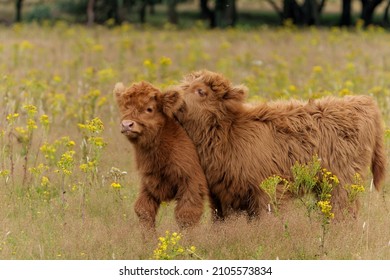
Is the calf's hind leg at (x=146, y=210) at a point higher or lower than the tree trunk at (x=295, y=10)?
higher

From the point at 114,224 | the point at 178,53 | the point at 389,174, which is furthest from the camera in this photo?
the point at 178,53

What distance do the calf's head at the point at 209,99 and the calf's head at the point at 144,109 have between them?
306mm

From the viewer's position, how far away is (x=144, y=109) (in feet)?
25.8

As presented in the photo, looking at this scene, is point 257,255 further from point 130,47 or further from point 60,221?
point 130,47

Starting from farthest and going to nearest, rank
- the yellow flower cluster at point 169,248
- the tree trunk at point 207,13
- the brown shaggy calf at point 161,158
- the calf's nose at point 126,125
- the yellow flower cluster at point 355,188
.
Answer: the tree trunk at point 207,13
the brown shaggy calf at point 161,158
the calf's nose at point 126,125
the yellow flower cluster at point 355,188
the yellow flower cluster at point 169,248

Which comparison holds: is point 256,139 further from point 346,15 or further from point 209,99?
point 346,15

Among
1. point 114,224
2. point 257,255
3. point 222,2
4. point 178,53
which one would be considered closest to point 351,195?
point 257,255

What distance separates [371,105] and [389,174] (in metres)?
2.23

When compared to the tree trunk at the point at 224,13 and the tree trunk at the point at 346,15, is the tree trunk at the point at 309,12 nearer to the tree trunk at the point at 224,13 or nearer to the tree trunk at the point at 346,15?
the tree trunk at the point at 346,15

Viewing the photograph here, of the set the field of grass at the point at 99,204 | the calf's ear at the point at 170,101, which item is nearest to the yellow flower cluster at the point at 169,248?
the field of grass at the point at 99,204

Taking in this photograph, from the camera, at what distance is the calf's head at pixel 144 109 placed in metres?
7.76

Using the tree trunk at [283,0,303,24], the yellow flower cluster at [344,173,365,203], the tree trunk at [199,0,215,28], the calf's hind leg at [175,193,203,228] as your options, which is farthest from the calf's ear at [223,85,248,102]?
the tree trunk at [199,0,215,28]

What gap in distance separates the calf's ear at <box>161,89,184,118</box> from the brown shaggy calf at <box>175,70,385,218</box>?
273mm

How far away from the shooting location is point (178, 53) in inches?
924
